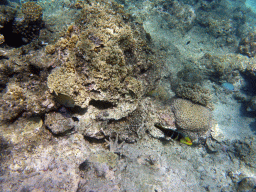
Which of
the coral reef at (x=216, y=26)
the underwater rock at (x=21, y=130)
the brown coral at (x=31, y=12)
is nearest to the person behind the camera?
the underwater rock at (x=21, y=130)

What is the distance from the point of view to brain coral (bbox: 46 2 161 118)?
2795mm

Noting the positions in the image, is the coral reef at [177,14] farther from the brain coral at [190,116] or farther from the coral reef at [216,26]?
the brain coral at [190,116]

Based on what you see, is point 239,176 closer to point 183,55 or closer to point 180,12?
point 183,55

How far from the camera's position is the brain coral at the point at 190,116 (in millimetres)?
4547

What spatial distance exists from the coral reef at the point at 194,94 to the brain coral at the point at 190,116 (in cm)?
23

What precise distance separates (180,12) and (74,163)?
1075 cm

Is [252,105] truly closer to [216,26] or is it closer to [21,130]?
[216,26]

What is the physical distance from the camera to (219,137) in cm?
539

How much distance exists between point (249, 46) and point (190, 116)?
8.19 meters

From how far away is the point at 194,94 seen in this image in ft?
16.8

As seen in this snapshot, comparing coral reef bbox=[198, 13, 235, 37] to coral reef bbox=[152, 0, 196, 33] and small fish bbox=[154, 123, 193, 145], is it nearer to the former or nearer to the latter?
coral reef bbox=[152, 0, 196, 33]

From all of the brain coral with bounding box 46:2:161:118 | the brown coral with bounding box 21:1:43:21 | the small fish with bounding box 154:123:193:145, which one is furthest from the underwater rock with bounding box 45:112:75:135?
the brown coral with bounding box 21:1:43:21

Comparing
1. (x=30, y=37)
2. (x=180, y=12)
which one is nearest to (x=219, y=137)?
(x=30, y=37)

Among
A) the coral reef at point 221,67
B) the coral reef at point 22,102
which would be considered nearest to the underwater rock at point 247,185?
the coral reef at point 221,67
